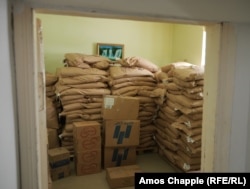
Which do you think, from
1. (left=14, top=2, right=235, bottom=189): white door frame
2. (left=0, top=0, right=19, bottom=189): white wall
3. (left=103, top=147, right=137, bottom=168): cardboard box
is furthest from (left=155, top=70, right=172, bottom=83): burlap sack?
(left=0, top=0, right=19, bottom=189): white wall

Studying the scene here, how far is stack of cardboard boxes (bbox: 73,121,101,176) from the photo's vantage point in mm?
3014

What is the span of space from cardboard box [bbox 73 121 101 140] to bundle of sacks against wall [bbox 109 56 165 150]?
66cm

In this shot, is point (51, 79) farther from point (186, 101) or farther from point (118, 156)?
point (186, 101)

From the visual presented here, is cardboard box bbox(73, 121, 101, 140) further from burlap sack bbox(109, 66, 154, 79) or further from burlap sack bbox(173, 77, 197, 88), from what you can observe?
burlap sack bbox(173, 77, 197, 88)

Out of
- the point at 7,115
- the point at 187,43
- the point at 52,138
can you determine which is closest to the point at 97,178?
the point at 52,138

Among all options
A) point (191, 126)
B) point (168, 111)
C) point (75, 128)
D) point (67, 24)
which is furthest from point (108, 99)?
point (67, 24)

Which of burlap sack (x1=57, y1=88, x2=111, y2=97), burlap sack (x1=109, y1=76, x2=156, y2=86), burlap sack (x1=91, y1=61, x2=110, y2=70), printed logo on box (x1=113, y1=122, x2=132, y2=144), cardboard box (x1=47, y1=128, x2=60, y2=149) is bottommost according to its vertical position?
cardboard box (x1=47, y1=128, x2=60, y2=149)

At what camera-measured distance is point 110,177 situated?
2746 mm

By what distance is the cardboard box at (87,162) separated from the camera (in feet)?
10.0

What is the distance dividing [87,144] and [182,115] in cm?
131

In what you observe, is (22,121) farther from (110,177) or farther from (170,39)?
(170,39)

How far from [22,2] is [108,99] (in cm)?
237

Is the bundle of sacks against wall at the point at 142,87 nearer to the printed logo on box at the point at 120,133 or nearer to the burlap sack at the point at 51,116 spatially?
the printed logo on box at the point at 120,133

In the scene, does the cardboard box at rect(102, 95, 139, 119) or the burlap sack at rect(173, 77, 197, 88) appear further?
the cardboard box at rect(102, 95, 139, 119)
